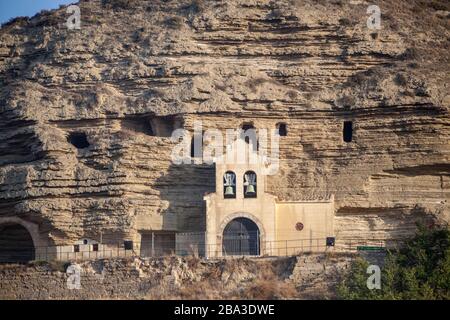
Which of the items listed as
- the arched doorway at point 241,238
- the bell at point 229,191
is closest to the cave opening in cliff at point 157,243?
the arched doorway at point 241,238

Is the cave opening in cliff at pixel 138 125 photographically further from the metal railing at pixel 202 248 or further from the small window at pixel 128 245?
the small window at pixel 128 245

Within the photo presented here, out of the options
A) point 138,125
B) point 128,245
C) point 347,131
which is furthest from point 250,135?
point 128,245

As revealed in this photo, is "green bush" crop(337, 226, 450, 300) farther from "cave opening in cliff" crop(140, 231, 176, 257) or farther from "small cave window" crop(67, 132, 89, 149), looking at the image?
"small cave window" crop(67, 132, 89, 149)

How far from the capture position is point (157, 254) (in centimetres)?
5794

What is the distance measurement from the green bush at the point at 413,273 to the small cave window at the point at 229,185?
571 cm

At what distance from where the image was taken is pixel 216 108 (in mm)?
59375

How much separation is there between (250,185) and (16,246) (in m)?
9.37

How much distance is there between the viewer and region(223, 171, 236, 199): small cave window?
57406 mm

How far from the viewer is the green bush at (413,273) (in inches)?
2057

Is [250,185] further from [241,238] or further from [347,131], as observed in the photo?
[347,131]

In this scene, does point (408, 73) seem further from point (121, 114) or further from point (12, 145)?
point (12, 145)
